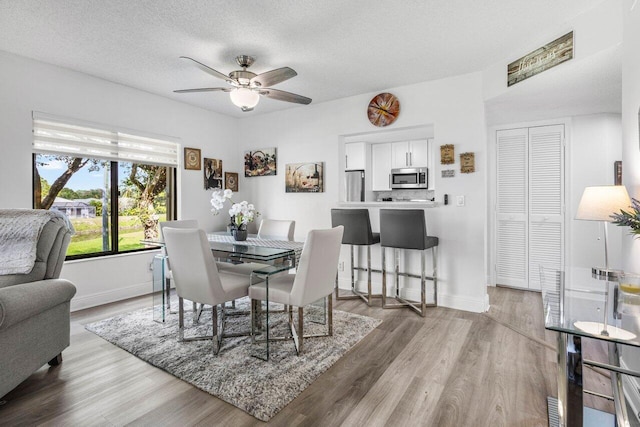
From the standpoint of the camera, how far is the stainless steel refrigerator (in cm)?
596

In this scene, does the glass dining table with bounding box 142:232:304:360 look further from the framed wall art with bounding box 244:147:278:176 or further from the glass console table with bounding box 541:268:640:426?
the framed wall art with bounding box 244:147:278:176

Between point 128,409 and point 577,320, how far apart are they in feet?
7.45

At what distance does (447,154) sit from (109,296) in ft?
13.6

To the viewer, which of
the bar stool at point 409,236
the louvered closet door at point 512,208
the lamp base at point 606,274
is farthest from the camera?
the louvered closet door at point 512,208

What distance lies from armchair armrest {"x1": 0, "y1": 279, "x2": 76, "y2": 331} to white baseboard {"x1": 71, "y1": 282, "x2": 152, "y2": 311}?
142cm

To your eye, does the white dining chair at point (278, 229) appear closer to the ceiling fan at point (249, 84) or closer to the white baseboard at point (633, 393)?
the ceiling fan at point (249, 84)

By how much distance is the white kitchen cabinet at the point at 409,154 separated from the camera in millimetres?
5664

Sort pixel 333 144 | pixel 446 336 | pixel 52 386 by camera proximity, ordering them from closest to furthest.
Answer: pixel 52 386, pixel 446 336, pixel 333 144

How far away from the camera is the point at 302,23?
241 centimetres

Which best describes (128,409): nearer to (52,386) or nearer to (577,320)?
(52,386)

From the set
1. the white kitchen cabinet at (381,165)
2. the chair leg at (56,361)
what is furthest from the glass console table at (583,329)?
the white kitchen cabinet at (381,165)

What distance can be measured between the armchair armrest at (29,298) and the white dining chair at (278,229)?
176cm

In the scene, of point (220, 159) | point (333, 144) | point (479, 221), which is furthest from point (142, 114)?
point (479, 221)

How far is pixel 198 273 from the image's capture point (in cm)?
233
